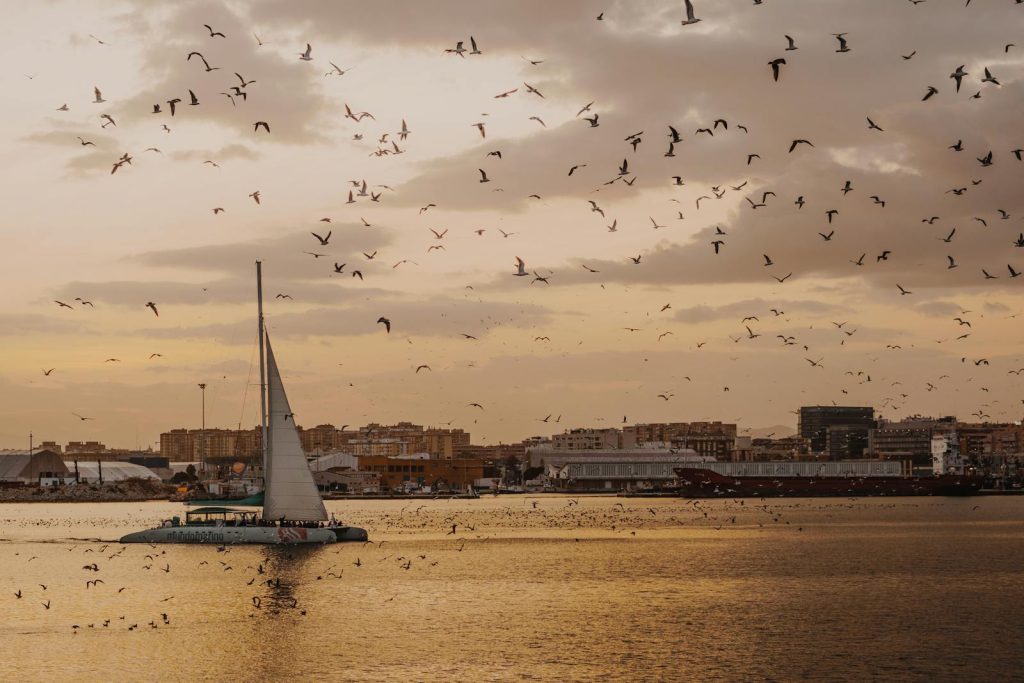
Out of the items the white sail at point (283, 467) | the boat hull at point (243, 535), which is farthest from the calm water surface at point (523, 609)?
the white sail at point (283, 467)

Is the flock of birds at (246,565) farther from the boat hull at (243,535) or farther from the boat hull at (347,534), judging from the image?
the boat hull at (347,534)

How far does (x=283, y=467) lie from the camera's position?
3349 inches

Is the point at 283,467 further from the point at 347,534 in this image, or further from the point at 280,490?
the point at 347,534

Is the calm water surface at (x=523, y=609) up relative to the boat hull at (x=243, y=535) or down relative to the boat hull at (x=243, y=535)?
down

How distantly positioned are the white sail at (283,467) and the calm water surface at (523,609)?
129 inches

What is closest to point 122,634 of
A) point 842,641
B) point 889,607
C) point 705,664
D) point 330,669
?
point 330,669

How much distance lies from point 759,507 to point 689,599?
126066mm

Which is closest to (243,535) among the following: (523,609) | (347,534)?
(347,534)

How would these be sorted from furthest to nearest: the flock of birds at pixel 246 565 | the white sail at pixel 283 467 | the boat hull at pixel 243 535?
the boat hull at pixel 243 535 < the white sail at pixel 283 467 < the flock of birds at pixel 246 565

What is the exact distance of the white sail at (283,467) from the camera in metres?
84.1

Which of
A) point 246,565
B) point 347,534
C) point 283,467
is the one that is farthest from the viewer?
point 347,534

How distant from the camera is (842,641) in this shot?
5412cm

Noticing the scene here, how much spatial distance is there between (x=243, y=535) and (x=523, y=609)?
32.1m

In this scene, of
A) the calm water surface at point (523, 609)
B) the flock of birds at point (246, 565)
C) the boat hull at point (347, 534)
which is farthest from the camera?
the boat hull at point (347, 534)
